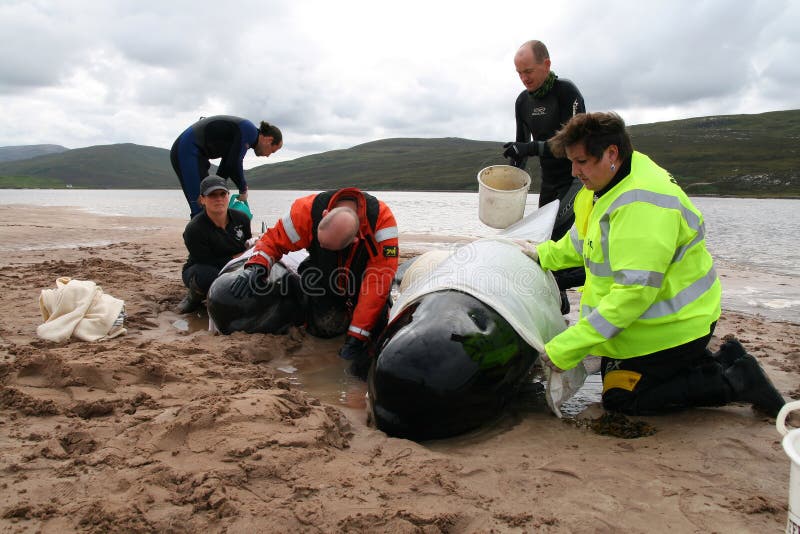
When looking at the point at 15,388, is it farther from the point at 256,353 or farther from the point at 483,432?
the point at 483,432

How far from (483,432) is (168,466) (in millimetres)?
1701

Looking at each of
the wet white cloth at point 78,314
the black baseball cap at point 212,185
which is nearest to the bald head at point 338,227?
the black baseball cap at point 212,185

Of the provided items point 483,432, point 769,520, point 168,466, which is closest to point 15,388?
point 168,466

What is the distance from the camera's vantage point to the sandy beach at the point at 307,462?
2.24m

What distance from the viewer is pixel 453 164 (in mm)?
99500

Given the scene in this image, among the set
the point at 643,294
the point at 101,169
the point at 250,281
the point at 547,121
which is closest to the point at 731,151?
the point at 547,121

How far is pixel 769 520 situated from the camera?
234cm

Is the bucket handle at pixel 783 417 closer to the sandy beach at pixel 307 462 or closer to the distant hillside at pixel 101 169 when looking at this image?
the sandy beach at pixel 307 462

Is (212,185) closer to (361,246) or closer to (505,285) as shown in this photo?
(361,246)

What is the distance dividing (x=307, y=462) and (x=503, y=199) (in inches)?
157

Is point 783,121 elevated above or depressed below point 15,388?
above

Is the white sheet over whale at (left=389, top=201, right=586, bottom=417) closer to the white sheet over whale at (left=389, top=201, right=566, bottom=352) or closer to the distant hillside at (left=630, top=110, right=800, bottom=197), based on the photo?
the white sheet over whale at (left=389, top=201, right=566, bottom=352)

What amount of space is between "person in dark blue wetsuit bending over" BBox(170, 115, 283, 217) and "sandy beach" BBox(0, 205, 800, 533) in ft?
10.7

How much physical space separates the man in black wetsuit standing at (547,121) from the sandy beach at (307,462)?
232cm
